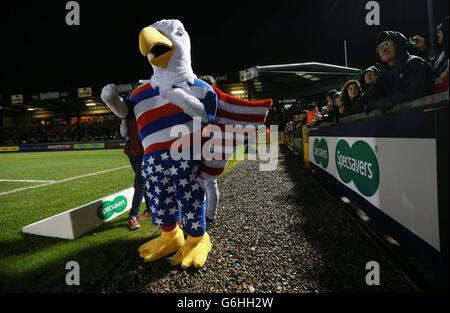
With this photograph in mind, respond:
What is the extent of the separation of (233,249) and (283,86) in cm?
1087

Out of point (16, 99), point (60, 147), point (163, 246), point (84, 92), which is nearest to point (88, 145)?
point (60, 147)

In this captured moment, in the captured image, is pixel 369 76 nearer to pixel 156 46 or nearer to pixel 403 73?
pixel 403 73

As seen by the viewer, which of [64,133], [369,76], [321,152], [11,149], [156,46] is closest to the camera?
[156,46]

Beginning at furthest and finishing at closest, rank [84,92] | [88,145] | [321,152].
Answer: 1. [84,92]
2. [88,145]
3. [321,152]

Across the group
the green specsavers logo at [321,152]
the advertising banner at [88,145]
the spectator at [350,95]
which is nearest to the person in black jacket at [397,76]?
the spectator at [350,95]

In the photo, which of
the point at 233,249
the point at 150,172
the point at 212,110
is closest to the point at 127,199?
the point at 150,172

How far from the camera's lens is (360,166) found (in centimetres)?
292

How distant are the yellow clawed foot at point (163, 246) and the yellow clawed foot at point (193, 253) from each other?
0.46 feet

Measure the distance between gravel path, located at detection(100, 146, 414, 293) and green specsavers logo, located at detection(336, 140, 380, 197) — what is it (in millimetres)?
464

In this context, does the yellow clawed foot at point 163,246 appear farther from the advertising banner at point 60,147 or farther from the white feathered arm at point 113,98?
the advertising banner at point 60,147

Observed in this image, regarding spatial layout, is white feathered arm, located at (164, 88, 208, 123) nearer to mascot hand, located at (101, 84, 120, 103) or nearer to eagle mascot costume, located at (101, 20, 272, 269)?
eagle mascot costume, located at (101, 20, 272, 269)

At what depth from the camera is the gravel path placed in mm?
1920

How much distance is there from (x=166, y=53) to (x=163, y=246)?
1757mm
